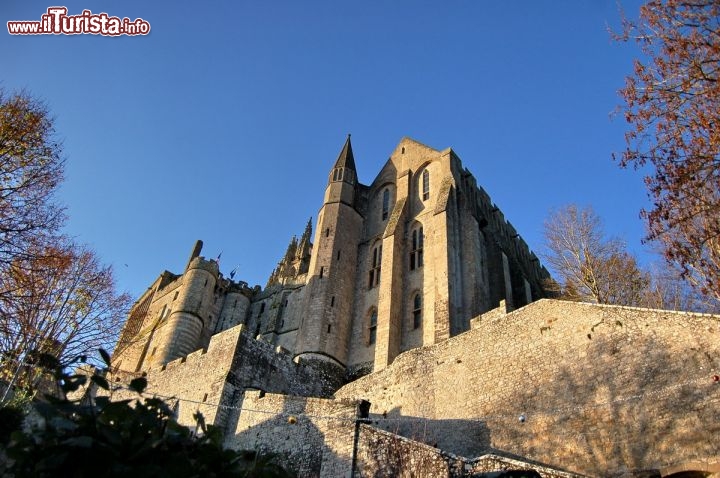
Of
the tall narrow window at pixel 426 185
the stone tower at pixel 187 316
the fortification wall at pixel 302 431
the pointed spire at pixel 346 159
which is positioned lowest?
the fortification wall at pixel 302 431

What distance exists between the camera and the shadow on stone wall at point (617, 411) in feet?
36.9

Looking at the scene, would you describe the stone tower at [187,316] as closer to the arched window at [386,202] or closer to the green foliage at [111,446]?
the arched window at [386,202]

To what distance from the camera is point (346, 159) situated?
34156 mm

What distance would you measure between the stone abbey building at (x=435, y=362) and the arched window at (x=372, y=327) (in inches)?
2.8

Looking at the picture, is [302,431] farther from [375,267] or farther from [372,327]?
[375,267]

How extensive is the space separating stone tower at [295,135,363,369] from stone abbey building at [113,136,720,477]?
8cm

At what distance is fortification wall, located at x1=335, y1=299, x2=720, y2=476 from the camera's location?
11578 mm

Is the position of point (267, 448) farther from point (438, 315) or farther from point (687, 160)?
point (687, 160)

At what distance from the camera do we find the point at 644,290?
83.9ft

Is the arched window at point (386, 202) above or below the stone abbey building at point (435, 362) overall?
above

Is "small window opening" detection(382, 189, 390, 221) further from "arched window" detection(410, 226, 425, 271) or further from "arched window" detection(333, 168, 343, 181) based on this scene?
"arched window" detection(410, 226, 425, 271)

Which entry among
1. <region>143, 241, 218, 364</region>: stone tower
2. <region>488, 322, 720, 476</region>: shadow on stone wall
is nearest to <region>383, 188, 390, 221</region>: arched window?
<region>143, 241, 218, 364</region>: stone tower

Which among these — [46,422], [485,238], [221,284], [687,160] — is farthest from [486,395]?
[221,284]

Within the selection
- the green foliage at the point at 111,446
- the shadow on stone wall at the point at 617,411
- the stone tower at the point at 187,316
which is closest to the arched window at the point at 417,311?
the shadow on stone wall at the point at 617,411
